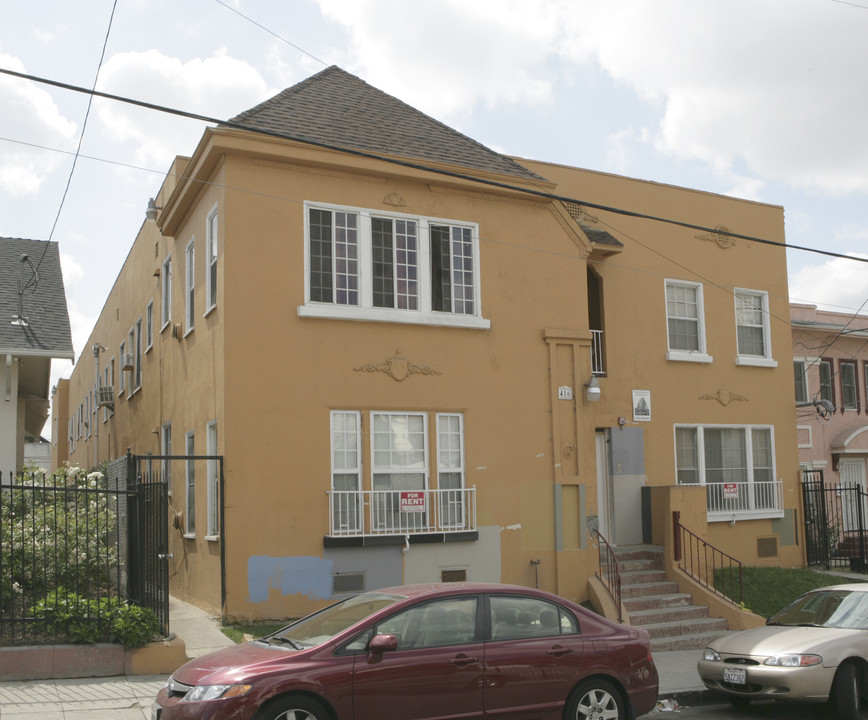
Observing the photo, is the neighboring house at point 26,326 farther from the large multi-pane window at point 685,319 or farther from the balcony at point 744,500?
the balcony at point 744,500

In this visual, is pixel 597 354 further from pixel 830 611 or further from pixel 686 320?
pixel 830 611

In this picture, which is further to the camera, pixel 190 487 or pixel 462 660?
pixel 190 487

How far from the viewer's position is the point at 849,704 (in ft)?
30.1

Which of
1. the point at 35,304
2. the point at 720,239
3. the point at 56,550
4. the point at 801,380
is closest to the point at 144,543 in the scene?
the point at 56,550

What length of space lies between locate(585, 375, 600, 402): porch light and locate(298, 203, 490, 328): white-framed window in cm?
210

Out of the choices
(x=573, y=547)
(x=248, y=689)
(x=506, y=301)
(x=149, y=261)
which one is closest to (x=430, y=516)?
(x=573, y=547)

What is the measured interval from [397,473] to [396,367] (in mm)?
1586

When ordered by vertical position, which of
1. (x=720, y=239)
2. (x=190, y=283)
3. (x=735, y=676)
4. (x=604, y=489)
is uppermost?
(x=720, y=239)

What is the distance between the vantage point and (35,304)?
16328 mm

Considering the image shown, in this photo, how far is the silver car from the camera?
9227mm

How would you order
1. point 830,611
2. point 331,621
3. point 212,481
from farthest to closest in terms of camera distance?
point 212,481
point 830,611
point 331,621

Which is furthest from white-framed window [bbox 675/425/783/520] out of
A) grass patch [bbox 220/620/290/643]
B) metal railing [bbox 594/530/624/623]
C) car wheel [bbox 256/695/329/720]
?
car wheel [bbox 256/695/329/720]

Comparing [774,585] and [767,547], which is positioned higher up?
[767,547]

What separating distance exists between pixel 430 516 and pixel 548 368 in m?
3.28
